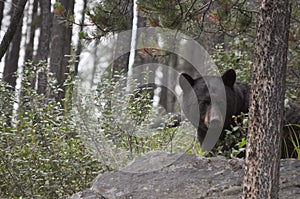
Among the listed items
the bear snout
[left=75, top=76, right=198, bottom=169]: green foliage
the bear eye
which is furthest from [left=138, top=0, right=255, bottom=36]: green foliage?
[left=75, top=76, right=198, bottom=169]: green foliage

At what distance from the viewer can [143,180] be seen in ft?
14.3

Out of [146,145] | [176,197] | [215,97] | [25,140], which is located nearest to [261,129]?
[176,197]

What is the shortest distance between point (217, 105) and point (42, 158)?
2.04 meters

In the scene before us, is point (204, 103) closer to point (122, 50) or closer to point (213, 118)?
point (213, 118)

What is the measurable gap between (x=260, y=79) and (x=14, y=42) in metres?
11.9

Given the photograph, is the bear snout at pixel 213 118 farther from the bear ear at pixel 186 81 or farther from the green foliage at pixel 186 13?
the green foliage at pixel 186 13

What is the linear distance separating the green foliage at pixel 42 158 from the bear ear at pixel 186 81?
1.35 meters

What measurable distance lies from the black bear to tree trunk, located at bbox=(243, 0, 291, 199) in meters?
1.98

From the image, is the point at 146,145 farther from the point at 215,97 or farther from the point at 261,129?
the point at 261,129

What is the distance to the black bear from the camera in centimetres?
531

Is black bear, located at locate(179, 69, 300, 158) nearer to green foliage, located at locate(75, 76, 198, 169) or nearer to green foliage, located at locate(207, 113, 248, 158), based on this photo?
green foliage, located at locate(207, 113, 248, 158)

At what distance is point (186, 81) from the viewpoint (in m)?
5.66

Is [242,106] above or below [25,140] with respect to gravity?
above

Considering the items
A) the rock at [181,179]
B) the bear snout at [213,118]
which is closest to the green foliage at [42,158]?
the rock at [181,179]
